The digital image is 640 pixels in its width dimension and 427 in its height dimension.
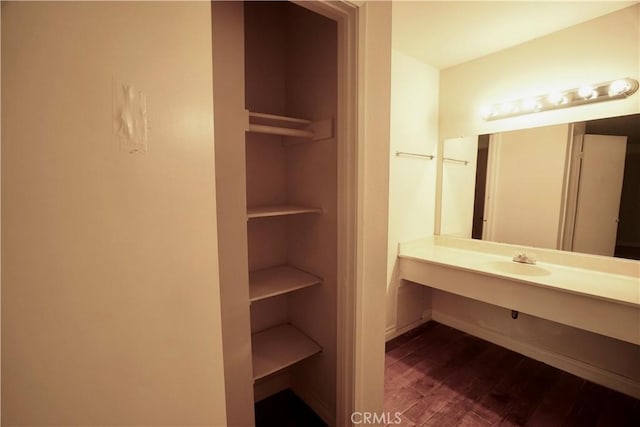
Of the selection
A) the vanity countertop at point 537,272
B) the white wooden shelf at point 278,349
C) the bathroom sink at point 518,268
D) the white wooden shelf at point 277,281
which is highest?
the white wooden shelf at point 277,281

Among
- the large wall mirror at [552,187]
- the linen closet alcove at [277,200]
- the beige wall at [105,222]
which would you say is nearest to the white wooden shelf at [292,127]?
the linen closet alcove at [277,200]

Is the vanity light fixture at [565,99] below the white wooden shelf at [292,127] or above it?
above

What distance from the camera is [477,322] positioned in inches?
99.4

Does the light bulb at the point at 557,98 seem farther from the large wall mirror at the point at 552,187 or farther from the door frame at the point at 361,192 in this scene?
the door frame at the point at 361,192

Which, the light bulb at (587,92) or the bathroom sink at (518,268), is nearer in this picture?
the light bulb at (587,92)

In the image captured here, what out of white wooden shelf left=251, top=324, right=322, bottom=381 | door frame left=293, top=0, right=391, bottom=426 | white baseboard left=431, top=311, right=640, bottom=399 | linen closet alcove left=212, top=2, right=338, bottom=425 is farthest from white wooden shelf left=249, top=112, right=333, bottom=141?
white baseboard left=431, top=311, right=640, bottom=399

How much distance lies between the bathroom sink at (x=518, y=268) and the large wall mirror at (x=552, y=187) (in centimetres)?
23

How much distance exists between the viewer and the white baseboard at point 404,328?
8.16ft

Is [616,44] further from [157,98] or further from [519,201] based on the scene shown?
[157,98]

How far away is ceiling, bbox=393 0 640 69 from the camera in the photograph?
1.67 m

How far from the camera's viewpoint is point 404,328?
2627 millimetres

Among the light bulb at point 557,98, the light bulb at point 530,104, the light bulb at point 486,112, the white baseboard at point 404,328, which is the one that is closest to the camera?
the light bulb at point 557,98

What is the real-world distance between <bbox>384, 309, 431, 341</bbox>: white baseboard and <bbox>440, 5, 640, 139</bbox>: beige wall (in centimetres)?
181

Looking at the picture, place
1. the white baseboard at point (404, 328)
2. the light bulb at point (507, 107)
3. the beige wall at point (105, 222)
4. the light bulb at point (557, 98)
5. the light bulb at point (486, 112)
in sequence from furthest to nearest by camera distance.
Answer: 1. the white baseboard at point (404, 328)
2. the light bulb at point (486, 112)
3. the light bulb at point (507, 107)
4. the light bulb at point (557, 98)
5. the beige wall at point (105, 222)
